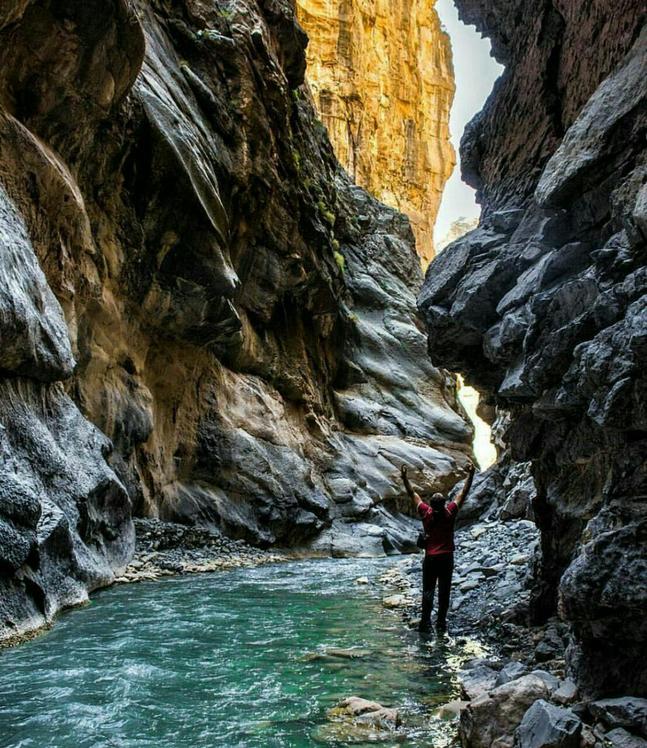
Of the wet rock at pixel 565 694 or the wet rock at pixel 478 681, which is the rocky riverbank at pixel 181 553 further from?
the wet rock at pixel 565 694

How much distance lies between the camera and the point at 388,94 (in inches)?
2793

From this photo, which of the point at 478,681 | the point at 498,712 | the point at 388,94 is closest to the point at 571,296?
the point at 478,681

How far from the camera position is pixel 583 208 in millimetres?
6559

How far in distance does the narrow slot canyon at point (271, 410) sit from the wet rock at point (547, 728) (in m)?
0.02

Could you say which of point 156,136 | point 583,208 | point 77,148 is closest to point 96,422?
point 77,148

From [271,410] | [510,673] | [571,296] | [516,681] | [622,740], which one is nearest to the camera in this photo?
[622,740]

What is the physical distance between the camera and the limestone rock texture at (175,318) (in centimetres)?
970

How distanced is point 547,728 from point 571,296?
3.96 metres

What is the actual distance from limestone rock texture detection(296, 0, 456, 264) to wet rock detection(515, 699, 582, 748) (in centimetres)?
6179

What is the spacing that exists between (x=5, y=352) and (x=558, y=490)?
7790 millimetres

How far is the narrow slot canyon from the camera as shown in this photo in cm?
455

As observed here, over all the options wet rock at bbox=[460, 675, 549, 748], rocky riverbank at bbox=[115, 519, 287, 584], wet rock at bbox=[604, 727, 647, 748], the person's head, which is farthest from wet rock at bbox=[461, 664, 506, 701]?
rocky riverbank at bbox=[115, 519, 287, 584]

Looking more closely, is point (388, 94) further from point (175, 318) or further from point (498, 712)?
point (498, 712)

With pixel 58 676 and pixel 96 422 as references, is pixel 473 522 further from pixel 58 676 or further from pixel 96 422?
pixel 58 676
